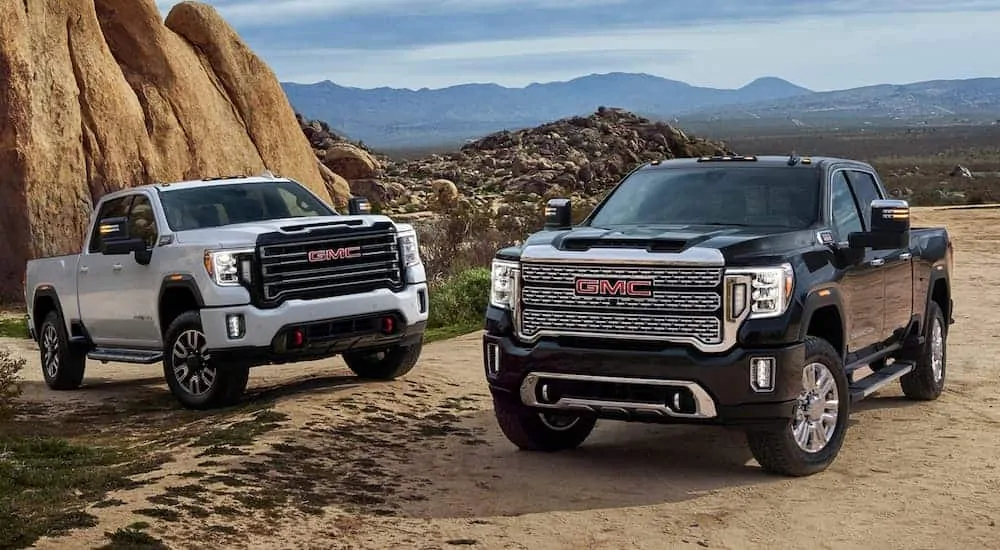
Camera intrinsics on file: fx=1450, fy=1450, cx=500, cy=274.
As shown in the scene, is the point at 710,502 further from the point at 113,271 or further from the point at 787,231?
the point at 113,271

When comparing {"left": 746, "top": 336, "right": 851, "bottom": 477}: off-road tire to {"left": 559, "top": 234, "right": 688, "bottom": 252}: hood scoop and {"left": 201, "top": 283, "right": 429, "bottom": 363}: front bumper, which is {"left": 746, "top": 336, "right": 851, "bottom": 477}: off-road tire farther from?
{"left": 201, "top": 283, "right": 429, "bottom": 363}: front bumper

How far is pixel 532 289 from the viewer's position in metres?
9.35

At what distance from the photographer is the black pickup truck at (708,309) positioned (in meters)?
8.70

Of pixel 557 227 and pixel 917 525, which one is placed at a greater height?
pixel 557 227

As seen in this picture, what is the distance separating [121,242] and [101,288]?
1252 millimetres

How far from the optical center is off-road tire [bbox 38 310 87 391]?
572 inches

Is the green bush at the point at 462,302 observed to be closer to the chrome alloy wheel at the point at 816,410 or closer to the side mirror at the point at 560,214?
the side mirror at the point at 560,214

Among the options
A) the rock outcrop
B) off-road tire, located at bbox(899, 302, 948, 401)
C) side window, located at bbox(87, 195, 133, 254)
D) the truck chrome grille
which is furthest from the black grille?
the rock outcrop

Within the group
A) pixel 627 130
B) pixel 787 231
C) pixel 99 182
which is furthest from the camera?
pixel 627 130

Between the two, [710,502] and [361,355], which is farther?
[361,355]

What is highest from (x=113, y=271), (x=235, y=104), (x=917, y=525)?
(x=235, y=104)

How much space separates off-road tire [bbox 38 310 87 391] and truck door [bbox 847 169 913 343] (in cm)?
774

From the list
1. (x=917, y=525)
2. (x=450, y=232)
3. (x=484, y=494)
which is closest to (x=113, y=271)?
(x=484, y=494)

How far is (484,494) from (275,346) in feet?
11.5
